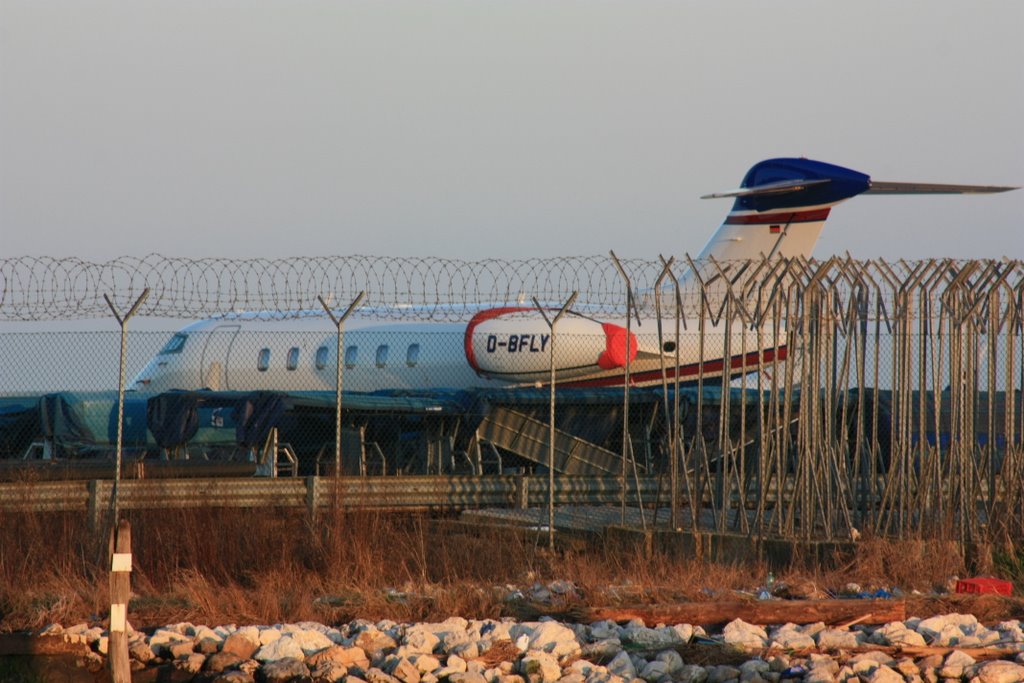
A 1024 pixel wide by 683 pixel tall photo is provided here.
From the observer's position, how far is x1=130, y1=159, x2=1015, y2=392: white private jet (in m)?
27.0

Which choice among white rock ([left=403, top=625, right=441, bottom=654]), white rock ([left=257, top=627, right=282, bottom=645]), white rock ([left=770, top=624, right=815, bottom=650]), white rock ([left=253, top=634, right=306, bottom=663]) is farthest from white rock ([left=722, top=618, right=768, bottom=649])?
white rock ([left=257, top=627, right=282, bottom=645])

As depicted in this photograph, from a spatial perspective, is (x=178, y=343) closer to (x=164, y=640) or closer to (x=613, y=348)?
(x=613, y=348)

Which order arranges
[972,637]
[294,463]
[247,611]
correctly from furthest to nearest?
[294,463] → [247,611] → [972,637]

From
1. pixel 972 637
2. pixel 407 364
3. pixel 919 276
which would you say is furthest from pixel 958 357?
pixel 407 364

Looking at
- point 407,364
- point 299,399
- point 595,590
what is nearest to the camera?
point 595,590

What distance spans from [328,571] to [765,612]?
3.99 meters

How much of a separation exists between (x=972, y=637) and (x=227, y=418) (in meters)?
17.7

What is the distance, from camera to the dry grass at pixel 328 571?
34.2 feet

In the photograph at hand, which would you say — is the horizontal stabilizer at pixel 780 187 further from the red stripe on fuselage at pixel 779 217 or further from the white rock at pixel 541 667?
the white rock at pixel 541 667

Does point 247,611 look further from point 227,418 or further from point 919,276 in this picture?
point 227,418

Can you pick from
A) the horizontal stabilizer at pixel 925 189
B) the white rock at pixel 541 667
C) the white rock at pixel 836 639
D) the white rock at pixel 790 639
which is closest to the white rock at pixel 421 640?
the white rock at pixel 541 667

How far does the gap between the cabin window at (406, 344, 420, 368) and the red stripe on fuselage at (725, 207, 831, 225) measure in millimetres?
7397

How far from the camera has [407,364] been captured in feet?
100

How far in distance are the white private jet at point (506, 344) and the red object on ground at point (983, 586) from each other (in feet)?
44.1
